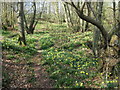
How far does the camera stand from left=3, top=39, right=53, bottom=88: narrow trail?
6.46m

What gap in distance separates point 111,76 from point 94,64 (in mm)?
1868

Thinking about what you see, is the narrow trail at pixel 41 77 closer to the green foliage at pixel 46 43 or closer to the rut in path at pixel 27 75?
the rut in path at pixel 27 75

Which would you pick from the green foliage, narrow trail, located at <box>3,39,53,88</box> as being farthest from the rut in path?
the green foliage

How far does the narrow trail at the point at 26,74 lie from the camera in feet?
21.2

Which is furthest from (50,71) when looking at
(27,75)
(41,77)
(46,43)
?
(46,43)

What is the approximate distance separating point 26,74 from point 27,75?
0.13 metres

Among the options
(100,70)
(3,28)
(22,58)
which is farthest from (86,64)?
(3,28)

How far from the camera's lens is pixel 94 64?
8375mm

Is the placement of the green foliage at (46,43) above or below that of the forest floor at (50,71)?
above

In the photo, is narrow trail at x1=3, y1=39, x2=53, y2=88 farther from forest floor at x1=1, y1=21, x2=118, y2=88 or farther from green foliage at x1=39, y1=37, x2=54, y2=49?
green foliage at x1=39, y1=37, x2=54, y2=49

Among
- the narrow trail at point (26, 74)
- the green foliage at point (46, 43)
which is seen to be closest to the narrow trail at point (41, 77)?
the narrow trail at point (26, 74)

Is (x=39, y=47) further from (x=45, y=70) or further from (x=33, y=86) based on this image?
(x=33, y=86)

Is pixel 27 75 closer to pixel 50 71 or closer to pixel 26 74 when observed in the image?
pixel 26 74

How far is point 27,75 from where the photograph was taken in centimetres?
729
